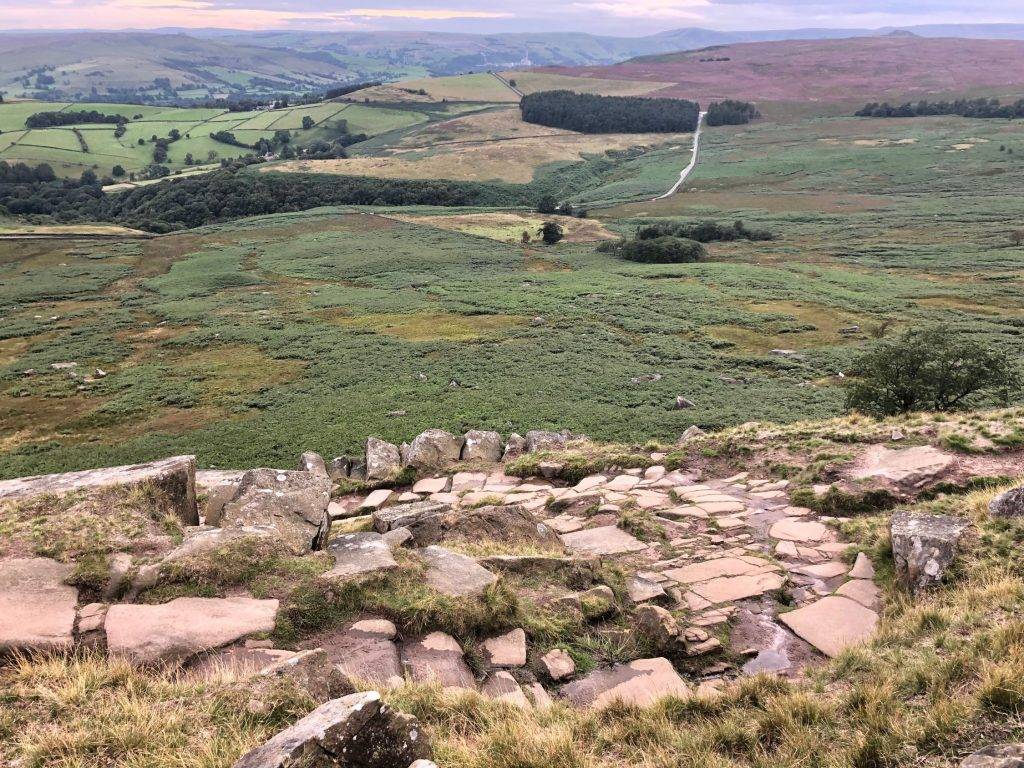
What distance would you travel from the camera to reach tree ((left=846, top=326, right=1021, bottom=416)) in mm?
21995

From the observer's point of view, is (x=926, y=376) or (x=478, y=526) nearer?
(x=478, y=526)

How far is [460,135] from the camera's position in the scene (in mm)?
167250

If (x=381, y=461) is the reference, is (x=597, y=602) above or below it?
above

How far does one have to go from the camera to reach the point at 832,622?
959 cm

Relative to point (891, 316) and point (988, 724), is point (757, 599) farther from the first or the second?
point (891, 316)

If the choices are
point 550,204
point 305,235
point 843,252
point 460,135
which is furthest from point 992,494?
point 460,135

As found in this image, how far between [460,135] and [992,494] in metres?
Result: 172

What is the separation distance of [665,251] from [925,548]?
229 ft

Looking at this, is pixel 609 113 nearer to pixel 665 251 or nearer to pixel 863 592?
pixel 665 251

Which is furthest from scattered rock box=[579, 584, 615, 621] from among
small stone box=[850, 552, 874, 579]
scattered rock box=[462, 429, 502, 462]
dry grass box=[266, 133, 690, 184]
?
dry grass box=[266, 133, 690, 184]

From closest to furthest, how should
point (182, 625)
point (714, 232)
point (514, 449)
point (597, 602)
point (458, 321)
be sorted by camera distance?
point (182, 625) < point (597, 602) < point (514, 449) < point (458, 321) < point (714, 232)

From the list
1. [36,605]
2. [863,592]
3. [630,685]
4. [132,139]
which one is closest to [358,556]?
[36,605]

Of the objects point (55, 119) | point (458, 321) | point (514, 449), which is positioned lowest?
point (458, 321)

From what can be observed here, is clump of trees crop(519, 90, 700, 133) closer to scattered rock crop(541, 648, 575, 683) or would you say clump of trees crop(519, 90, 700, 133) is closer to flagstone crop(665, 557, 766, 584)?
flagstone crop(665, 557, 766, 584)
